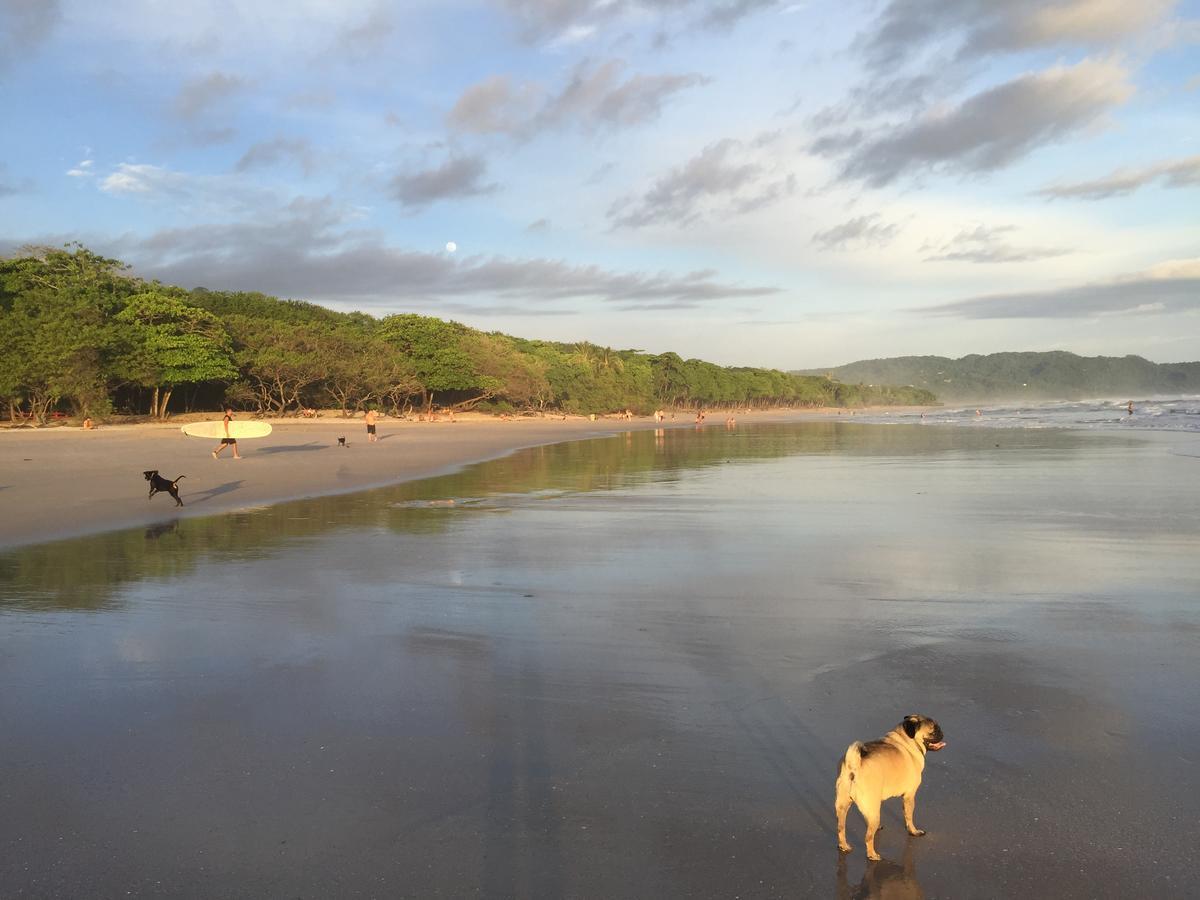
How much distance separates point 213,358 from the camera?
56312mm

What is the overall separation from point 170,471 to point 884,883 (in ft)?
76.0

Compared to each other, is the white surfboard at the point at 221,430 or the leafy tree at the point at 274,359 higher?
the leafy tree at the point at 274,359

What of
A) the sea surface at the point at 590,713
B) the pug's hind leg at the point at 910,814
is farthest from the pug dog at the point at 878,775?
the sea surface at the point at 590,713

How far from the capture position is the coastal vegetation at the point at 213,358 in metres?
46.9

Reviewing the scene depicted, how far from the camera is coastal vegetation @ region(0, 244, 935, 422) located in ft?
154

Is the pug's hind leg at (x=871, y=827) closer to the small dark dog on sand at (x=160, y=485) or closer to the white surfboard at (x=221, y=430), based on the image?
the small dark dog on sand at (x=160, y=485)

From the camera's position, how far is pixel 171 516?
15.0 metres

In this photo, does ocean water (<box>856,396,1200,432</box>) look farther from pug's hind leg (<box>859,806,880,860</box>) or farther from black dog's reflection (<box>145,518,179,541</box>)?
pug's hind leg (<box>859,806,880,860</box>)

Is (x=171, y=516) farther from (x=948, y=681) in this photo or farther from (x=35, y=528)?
(x=948, y=681)

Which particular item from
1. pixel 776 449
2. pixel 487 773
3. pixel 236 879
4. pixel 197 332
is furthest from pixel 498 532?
pixel 197 332

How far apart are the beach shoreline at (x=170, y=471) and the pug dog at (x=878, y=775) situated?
1236 centimetres

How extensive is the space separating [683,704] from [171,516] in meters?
12.7

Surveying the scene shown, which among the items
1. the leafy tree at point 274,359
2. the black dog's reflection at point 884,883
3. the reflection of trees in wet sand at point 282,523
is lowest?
the black dog's reflection at point 884,883

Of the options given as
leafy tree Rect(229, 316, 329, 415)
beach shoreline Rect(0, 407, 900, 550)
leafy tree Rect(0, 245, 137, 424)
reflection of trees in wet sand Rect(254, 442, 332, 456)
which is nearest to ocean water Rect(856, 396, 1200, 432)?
beach shoreline Rect(0, 407, 900, 550)
